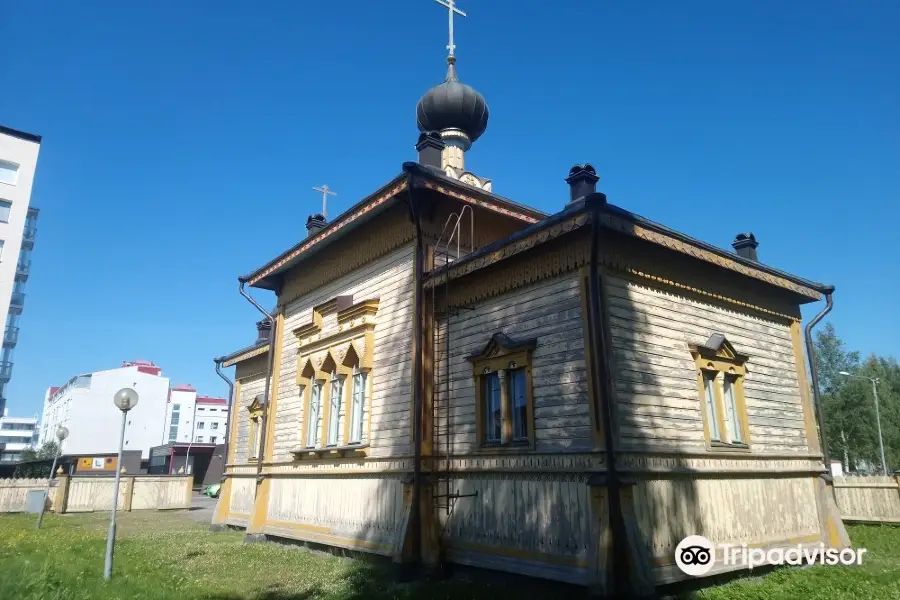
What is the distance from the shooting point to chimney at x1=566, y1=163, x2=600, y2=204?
9.56 meters

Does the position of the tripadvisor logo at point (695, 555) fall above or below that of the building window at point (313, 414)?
below

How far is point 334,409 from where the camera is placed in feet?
39.1

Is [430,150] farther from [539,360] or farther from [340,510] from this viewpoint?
[340,510]

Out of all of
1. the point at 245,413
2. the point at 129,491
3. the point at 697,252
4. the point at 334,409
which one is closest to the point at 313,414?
the point at 334,409

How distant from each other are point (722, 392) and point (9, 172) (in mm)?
38859

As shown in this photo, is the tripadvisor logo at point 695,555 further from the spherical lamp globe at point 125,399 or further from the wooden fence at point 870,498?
the wooden fence at point 870,498

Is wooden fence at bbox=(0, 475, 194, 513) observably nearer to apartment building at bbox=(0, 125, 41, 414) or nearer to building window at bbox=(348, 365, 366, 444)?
apartment building at bbox=(0, 125, 41, 414)

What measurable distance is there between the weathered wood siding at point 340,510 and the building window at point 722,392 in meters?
4.67

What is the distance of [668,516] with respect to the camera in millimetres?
7727

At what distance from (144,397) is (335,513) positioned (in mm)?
70734

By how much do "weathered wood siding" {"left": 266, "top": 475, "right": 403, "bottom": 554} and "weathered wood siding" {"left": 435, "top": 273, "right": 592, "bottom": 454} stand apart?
4.42 ft

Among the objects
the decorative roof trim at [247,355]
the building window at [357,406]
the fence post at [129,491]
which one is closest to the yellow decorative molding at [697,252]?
the building window at [357,406]

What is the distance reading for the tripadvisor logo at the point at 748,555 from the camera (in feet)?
25.3

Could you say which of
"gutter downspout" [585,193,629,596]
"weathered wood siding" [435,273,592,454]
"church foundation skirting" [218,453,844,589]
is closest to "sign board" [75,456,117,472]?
"church foundation skirting" [218,453,844,589]
